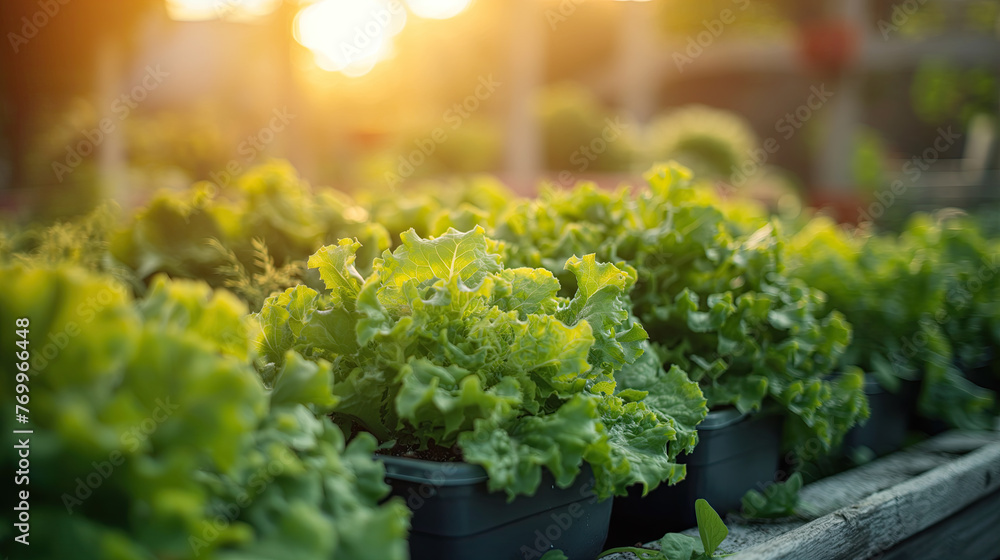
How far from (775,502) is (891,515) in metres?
0.27

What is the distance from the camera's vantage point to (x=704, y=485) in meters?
1.84

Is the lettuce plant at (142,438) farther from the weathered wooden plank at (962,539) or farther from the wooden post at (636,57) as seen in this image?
the wooden post at (636,57)

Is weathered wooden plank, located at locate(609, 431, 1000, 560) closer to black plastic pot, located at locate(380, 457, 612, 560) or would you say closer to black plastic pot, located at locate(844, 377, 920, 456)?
black plastic pot, located at locate(844, 377, 920, 456)


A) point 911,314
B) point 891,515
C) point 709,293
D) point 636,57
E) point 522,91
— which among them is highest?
point 636,57

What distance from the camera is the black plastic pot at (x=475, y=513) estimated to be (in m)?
1.30

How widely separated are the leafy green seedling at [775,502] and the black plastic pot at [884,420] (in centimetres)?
66

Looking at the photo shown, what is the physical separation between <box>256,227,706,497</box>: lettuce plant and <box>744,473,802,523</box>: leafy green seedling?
1.41 feet

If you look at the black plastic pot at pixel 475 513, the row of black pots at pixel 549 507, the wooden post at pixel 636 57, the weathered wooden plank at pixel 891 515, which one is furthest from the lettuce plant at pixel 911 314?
the wooden post at pixel 636 57

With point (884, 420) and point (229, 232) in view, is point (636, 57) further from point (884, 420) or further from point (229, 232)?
point (229, 232)

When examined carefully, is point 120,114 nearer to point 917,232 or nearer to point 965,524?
point 917,232

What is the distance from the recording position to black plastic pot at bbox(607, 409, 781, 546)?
1.83 m

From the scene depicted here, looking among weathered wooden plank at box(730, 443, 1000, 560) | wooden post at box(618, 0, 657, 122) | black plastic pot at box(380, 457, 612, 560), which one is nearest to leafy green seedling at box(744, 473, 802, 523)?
weathered wooden plank at box(730, 443, 1000, 560)

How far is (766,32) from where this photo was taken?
53.6ft

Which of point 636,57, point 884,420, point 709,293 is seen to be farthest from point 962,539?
point 636,57
